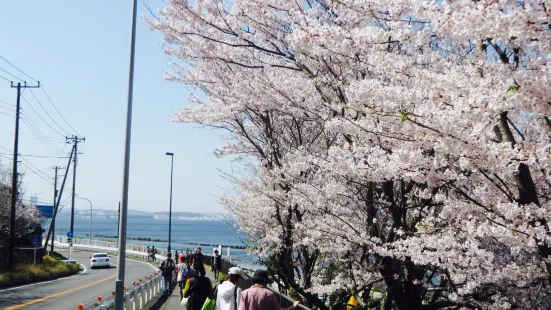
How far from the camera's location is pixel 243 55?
1180 centimetres

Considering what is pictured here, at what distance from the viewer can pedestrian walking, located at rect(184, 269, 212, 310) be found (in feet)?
31.6

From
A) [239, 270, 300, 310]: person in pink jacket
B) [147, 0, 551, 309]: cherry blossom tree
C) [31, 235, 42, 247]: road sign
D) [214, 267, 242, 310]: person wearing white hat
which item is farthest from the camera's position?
[31, 235, 42, 247]: road sign

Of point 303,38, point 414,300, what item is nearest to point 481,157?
point 303,38

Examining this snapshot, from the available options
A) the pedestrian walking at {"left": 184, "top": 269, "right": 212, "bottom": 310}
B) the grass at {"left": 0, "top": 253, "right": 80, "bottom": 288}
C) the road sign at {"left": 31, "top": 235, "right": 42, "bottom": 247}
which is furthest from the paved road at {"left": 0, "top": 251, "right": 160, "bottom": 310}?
the road sign at {"left": 31, "top": 235, "right": 42, "bottom": 247}

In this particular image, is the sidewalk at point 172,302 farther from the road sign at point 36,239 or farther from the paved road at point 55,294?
the road sign at point 36,239

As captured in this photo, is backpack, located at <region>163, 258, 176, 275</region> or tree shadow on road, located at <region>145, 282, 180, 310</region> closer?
tree shadow on road, located at <region>145, 282, 180, 310</region>

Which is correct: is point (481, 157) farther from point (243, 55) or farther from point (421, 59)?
point (243, 55)

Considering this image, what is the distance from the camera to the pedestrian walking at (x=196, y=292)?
9.64m

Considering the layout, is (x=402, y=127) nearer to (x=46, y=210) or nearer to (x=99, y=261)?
(x=99, y=261)

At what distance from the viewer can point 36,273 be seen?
106 ft

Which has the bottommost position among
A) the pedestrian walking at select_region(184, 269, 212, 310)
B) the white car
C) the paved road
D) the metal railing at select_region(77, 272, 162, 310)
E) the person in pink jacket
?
the white car

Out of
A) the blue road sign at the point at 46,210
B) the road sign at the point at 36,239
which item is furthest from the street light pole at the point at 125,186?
the blue road sign at the point at 46,210

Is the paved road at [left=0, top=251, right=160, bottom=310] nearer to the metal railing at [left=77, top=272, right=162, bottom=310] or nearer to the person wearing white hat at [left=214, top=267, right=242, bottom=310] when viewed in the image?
the metal railing at [left=77, top=272, right=162, bottom=310]

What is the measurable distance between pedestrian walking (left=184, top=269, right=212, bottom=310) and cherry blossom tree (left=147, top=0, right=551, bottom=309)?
2246 mm
